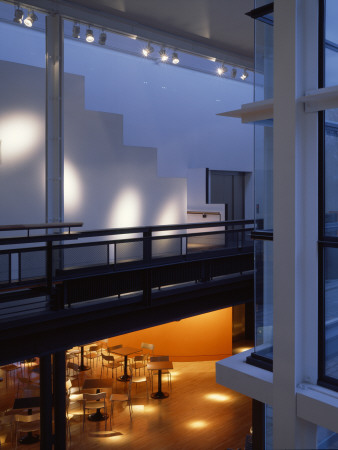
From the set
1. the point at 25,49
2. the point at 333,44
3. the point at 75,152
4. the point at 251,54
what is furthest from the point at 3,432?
the point at 251,54

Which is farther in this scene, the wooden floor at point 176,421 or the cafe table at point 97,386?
the cafe table at point 97,386

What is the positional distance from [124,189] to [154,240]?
3093 millimetres

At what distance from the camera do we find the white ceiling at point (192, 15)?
8.27 m

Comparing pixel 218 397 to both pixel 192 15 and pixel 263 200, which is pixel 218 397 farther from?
pixel 192 15

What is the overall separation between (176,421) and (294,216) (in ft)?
23.2

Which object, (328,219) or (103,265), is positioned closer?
(328,219)

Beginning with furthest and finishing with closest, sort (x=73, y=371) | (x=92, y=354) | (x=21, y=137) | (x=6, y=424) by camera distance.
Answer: (x=92, y=354), (x=73, y=371), (x=6, y=424), (x=21, y=137)

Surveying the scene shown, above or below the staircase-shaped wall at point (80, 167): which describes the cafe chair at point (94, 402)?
below

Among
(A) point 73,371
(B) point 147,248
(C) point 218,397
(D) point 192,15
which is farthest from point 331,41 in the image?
(A) point 73,371

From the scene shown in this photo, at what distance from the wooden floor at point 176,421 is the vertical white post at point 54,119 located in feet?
13.1

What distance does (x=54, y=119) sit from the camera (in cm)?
858

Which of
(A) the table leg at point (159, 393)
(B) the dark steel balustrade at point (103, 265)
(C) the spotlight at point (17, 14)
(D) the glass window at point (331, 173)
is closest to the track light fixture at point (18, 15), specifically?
(C) the spotlight at point (17, 14)

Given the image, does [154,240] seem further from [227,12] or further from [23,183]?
[227,12]

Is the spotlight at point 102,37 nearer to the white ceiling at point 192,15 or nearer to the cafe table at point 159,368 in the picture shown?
the white ceiling at point 192,15
